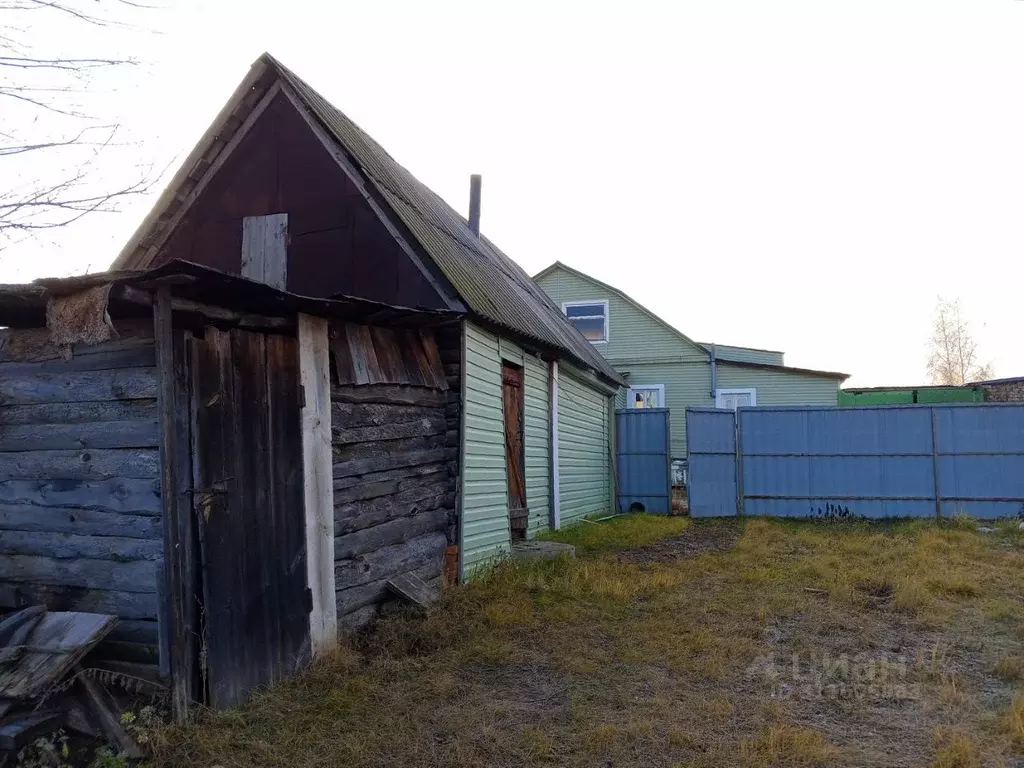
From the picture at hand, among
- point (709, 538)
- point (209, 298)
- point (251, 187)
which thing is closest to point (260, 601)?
point (209, 298)

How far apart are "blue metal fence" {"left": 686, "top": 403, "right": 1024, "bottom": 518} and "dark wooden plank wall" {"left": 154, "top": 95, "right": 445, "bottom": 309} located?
8351 mm

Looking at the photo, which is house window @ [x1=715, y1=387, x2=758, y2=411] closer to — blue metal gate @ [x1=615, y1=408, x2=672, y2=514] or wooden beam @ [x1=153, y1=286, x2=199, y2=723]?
blue metal gate @ [x1=615, y1=408, x2=672, y2=514]

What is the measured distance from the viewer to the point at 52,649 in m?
4.14

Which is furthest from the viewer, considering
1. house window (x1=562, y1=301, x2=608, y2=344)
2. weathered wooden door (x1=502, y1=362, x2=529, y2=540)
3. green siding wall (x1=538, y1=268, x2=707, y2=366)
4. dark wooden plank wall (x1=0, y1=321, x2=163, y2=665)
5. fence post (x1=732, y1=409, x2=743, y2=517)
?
house window (x1=562, y1=301, x2=608, y2=344)

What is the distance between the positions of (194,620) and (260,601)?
0.60m

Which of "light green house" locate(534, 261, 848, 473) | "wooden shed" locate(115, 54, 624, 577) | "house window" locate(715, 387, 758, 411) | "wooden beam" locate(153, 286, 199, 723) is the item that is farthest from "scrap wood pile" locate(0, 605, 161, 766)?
"house window" locate(715, 387, 758, 411)

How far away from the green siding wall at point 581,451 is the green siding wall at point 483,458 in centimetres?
368

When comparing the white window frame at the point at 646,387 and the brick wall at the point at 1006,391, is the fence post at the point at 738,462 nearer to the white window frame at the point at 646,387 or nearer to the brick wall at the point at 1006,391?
the white window frame at the point at 646,387

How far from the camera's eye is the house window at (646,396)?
23.3 meters

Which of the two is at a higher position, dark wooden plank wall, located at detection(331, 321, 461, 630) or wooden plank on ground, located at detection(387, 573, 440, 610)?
dark wooden plank wall, located at detection(331, 321, 461, 630)

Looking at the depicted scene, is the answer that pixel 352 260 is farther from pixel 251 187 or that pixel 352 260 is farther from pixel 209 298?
pixel 209 298

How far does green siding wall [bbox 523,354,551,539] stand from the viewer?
449 inches

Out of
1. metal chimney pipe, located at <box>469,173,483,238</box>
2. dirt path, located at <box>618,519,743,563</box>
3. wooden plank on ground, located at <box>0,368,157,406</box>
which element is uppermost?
metal chimney pipe, located at <box>469,173,483,238</box>

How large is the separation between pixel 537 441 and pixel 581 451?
296cm
